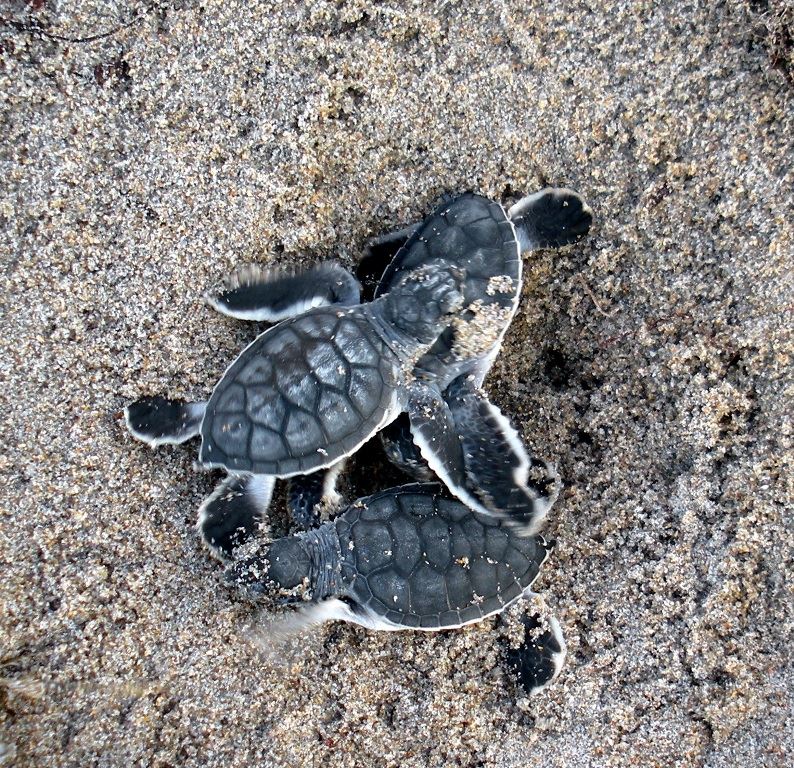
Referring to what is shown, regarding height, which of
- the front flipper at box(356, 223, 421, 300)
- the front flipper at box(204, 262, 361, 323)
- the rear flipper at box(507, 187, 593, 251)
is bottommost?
the front flipper at box(204, 262, 361, 323)

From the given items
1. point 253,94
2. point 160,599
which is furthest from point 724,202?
point 160,599

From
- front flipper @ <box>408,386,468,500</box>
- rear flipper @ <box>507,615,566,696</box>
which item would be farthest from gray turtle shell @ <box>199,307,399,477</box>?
rear flipper @ <box>507,615,566,696</box>

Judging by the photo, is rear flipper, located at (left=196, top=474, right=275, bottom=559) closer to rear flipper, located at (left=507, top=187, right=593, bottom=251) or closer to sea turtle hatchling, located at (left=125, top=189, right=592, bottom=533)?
sea turtle hatchling, located at (left=125, top=189, right=592, bottom=533)

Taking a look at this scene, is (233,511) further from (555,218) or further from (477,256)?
(555,218)

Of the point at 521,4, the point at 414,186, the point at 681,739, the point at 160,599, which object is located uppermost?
the point at 521,4

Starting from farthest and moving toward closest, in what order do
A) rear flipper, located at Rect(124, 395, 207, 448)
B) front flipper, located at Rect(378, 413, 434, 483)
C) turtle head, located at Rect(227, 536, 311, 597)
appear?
front flipper, located at Rect(378, 413, 434, 483) < rear flipper, located at Rect(124, 395, 207, 448) < turtle head, located at Rect(227, 536, 311, 597)

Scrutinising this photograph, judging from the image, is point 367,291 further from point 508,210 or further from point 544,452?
point 544,452
